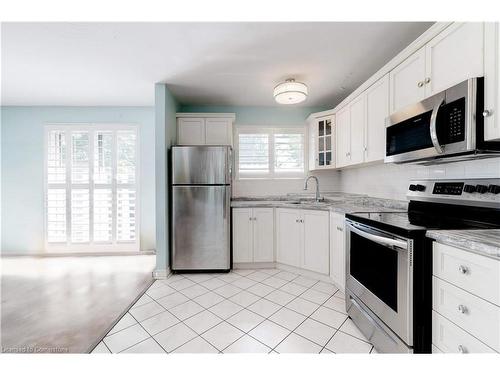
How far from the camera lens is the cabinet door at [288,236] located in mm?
2746

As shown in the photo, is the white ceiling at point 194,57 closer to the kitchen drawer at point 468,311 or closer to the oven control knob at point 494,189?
the oven control knob at point 494,189

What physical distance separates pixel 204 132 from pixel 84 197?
239 centimetres

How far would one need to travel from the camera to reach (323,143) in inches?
127


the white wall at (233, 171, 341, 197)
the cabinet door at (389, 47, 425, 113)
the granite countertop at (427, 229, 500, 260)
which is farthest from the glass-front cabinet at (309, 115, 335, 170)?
the granite countertop at (427, 229, 500, 260)

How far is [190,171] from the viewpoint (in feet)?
9.22

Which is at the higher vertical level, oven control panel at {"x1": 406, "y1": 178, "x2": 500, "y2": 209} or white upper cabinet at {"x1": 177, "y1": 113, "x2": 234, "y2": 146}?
white upper cabinet at {"x1": 177, "y1": 113, "x2": 234, "y2": 146}

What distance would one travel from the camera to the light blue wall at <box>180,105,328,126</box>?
3609mm

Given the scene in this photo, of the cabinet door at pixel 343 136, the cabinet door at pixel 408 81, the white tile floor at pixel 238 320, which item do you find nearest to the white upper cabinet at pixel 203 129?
the cabinet door at pixel 343 136

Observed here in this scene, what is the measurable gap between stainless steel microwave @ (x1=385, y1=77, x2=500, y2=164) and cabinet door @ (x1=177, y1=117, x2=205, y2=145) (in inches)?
96.0

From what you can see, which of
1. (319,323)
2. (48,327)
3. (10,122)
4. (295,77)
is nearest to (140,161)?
(10,122)

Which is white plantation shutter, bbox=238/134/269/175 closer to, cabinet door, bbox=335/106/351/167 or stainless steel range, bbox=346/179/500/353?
cabinet door, bbox=335/106/351/167

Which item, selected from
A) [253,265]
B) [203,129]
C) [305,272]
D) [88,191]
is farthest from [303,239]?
[88,191]

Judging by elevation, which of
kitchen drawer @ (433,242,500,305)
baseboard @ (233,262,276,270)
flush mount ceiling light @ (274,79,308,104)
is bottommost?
baseboard @ (233,262,276,270)

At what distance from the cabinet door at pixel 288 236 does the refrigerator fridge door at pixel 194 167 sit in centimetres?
93
